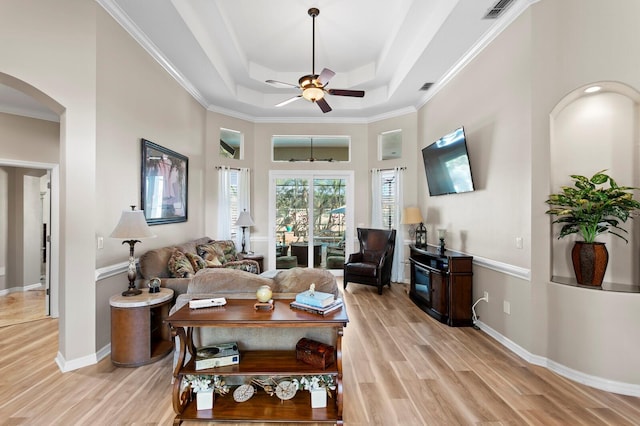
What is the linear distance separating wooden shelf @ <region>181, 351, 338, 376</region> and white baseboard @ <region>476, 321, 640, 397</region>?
2155mm

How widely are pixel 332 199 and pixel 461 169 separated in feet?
9.70

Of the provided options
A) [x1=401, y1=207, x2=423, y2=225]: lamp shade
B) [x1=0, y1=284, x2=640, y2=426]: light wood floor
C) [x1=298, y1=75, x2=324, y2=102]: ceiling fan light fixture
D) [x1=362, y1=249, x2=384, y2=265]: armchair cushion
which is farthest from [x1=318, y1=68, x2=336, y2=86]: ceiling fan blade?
[x1=362, y1=249, x2=384, y2=265]: armchair cushion

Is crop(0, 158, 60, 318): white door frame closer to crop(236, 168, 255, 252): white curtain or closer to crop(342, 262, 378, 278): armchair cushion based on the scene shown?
crop(236, 168, 255, 252): white curtain

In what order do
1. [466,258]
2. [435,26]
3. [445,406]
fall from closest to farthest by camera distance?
[445,406]
[435,26]
[466,258]

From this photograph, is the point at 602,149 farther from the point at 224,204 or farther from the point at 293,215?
the point at 224,204

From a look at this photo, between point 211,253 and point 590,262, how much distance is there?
451cm

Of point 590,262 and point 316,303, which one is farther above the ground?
point 590,262

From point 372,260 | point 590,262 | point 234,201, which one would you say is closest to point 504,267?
point 590,262

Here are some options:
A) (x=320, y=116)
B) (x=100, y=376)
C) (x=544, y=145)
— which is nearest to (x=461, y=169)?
(x=544, y=145)

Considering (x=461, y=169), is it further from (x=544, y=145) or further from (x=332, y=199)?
(x=332, y=199)

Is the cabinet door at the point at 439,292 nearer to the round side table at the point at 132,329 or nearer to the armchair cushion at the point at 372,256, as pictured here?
the armchair cushion at the point at 372,256

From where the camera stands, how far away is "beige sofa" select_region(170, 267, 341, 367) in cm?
220

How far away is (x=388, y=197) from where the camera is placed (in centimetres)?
602

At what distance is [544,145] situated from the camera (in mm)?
2809
